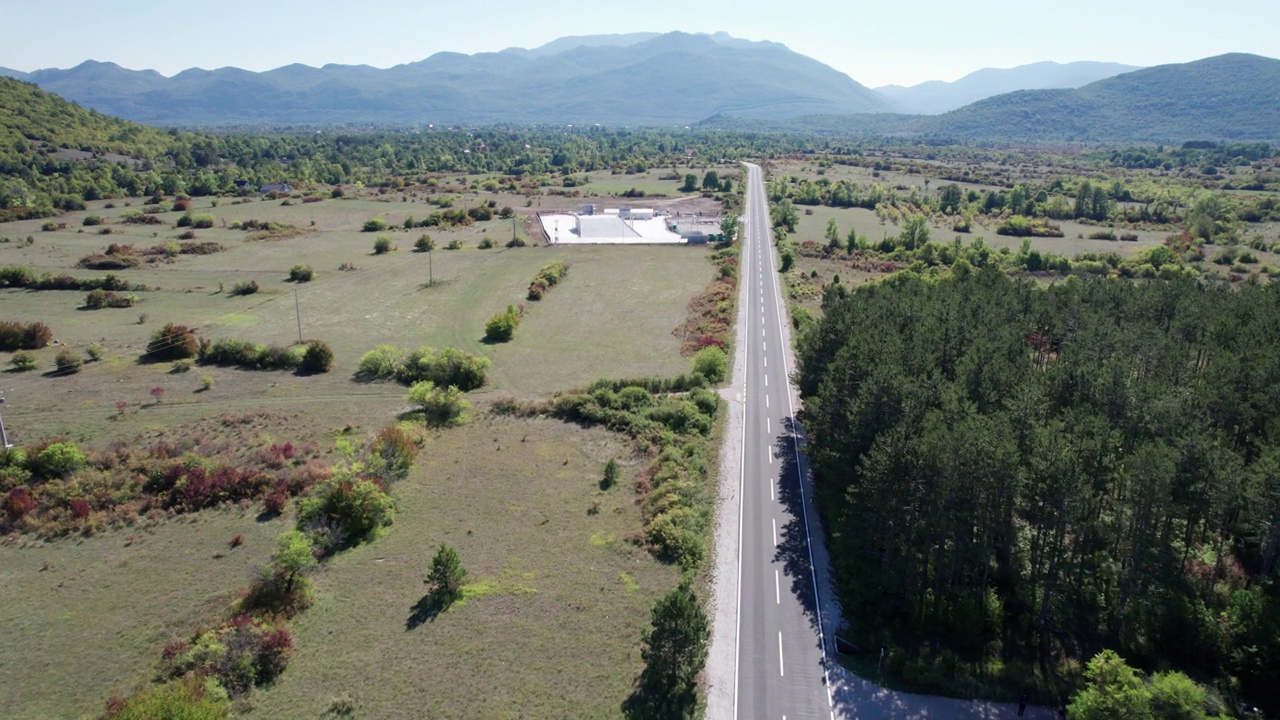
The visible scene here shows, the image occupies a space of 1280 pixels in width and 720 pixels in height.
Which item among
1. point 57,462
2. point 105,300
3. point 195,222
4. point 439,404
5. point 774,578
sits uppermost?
point 195,222

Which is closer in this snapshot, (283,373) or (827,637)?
(827,637)

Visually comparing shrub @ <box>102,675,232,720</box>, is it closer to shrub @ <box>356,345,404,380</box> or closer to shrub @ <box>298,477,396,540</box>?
shrub @ <box>298,477,396,540</box>

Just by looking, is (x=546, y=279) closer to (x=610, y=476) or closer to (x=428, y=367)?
(x=428, y=367)

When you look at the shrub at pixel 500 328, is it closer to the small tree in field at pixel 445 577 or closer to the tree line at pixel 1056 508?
the tree line at pixel 1056 508

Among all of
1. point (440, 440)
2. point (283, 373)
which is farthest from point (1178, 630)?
point (283, 373)

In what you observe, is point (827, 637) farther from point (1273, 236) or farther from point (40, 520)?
point (1273, 236)

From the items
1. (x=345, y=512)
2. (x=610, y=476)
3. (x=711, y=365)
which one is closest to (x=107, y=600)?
(x=345, y=512)
